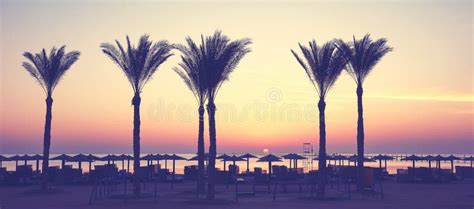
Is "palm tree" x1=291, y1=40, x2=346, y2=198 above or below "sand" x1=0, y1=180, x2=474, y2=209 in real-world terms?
above

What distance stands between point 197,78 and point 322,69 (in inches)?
274

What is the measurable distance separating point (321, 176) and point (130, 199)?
993 cm

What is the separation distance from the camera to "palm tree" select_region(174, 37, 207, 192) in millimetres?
27656

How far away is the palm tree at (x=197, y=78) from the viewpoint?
90.7 ft

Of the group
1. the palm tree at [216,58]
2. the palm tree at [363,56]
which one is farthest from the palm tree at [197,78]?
the palm tree at [363,56]

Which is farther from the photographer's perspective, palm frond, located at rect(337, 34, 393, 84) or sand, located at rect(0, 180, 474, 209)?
palm frond, located at rect(337, 34, 393, 84)

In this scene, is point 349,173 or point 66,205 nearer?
point 66,205

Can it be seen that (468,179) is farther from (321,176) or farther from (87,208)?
(87,208)

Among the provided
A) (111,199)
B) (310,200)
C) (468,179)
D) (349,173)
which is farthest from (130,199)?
(468,179)

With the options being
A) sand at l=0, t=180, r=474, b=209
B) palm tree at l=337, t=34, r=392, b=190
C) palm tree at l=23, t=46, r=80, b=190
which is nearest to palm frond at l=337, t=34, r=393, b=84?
palm tree at l=337, t=34, r=392, b=190

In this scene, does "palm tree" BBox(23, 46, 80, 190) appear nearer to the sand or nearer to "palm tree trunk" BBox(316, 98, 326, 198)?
the sand

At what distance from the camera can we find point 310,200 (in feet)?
85.8

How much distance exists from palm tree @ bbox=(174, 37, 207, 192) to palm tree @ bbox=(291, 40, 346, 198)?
553cm

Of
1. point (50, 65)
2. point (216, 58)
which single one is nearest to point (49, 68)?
point (50, 65)
